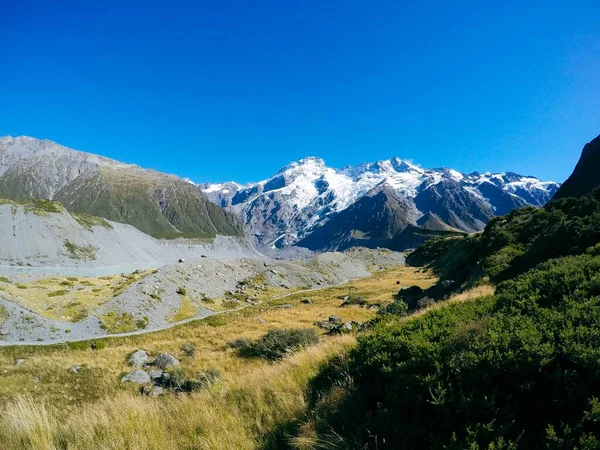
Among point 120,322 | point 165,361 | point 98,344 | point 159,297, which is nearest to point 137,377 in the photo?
point 165,361

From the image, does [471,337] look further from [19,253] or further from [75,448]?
[19,253]

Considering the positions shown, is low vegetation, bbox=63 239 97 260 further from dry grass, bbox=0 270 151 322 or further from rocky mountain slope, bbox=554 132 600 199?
rocky mountain slope, bbox=554 132 600 199

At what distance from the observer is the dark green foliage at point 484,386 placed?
458cm

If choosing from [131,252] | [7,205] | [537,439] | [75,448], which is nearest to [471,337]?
[537,439]

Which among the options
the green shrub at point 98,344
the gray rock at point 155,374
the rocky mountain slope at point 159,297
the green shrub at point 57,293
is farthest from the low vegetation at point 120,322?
the gray rock at point 155,374

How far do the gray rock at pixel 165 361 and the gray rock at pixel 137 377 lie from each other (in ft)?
8.04

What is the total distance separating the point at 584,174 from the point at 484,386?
156 metres

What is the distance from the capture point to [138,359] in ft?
89.1

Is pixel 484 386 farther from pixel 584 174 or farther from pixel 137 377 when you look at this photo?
pixel 584 174

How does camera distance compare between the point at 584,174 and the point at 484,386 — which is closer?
the point at 484,386

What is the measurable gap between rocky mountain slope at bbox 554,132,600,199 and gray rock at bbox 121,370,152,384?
137 m

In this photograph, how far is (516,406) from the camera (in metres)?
4.85

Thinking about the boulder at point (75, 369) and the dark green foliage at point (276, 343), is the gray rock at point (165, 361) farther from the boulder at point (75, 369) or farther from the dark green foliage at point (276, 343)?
the dark green foliage at point (276, 343)

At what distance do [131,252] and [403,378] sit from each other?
5813 inches
